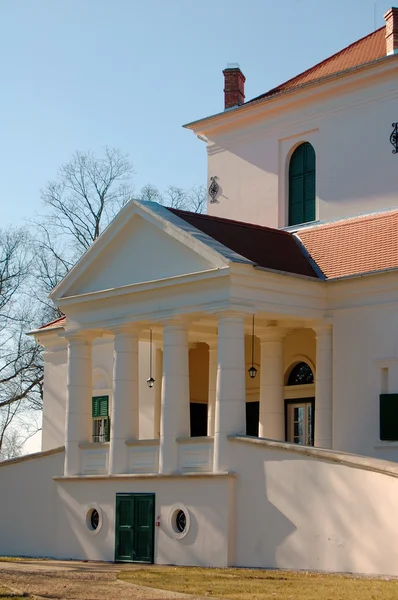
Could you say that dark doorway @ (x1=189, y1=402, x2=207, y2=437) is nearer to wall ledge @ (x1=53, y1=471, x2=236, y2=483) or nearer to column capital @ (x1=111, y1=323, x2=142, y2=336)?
wall ledge @ (x1=53, y1=471, x2=236, y2=483)

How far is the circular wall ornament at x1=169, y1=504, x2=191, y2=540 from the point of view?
82.9ft

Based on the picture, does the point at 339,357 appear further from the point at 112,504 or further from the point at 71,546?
the point at 71,546

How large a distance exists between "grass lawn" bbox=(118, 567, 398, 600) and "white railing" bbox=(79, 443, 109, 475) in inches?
197

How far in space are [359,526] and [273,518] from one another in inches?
101

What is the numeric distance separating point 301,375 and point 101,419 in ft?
22.2

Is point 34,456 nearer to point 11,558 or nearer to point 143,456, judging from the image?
point 11,558

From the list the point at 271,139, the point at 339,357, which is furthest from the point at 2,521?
the point at 271,139

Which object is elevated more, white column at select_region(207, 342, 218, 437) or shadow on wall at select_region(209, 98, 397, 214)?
shadow on wall at select_region(209, 98, 397, 214)

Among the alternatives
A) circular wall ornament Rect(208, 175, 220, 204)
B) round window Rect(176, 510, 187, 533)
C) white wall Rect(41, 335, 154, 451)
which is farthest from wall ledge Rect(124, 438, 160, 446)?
circular wall ornament Rect(208, 175, 220, 204)

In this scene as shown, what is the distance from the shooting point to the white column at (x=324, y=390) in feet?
85.8

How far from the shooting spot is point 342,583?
19484 millimetres

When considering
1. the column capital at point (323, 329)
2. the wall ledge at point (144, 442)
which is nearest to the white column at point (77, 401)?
the wall ledge at point (144, 442)

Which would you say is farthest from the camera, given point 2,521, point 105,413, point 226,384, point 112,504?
point 105,413

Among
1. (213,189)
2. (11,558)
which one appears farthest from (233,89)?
(11,558)
